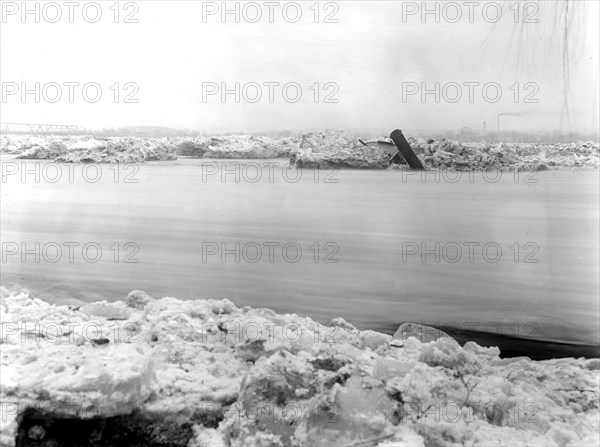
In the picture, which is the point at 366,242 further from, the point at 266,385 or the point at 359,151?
the point at 266,385

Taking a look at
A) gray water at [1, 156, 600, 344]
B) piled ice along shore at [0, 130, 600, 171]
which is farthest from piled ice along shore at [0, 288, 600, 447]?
piled ice along shore at [0, 130, 600, 171]

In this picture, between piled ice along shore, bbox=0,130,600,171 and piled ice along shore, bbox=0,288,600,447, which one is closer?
piled ice along shore, bbox=0,288,600,447

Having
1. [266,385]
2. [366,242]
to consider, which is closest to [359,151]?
[366,242]

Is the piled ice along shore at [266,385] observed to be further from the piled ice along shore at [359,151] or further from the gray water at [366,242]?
the piled ice along shore at [359,151]

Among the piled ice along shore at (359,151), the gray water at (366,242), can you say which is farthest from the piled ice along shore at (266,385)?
the piled ice along shore at (359,151)

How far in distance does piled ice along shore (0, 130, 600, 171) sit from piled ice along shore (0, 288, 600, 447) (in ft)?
2.18

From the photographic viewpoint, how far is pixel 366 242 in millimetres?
2375

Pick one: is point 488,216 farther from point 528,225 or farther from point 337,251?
point 337,251

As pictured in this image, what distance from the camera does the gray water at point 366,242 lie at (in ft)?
7.78

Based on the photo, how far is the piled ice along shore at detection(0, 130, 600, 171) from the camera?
2.37 m

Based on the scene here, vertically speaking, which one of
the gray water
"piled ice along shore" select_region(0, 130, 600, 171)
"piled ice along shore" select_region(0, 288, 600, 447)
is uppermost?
"piled ice along shore" select_region(0, 130, 600, 171)

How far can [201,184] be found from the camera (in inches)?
94.9

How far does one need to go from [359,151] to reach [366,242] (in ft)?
1.30

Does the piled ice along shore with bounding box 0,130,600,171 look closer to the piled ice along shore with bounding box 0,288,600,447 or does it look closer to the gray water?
the gray water
